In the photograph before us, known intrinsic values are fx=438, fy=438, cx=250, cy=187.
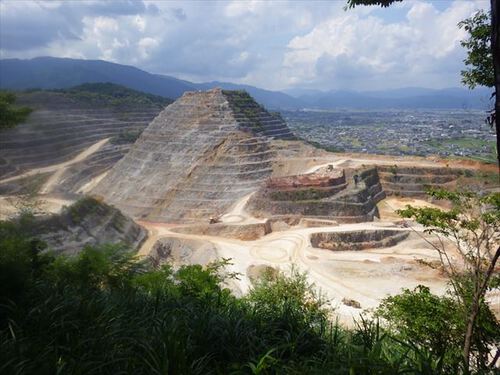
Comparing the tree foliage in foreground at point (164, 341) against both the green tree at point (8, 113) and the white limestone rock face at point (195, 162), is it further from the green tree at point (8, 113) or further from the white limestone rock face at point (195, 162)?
the white limestone rock face at point (195, 162)

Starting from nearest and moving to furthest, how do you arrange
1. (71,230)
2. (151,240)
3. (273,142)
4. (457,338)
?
(457,338), (71,230), (151,240), (273,142)

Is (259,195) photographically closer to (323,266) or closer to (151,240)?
(151,240)

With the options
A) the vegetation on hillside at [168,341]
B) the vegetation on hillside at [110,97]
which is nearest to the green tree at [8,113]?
the vegetation on hillside at [168,341]

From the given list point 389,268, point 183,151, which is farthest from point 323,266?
point 183,151

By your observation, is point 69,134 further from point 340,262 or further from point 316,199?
point 340,262

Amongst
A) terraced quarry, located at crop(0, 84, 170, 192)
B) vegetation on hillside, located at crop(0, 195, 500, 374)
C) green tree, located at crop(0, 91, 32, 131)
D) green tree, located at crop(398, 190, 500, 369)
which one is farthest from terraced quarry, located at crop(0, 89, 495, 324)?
vegetation on hillside, located at crop(0, 195, 500, 374)

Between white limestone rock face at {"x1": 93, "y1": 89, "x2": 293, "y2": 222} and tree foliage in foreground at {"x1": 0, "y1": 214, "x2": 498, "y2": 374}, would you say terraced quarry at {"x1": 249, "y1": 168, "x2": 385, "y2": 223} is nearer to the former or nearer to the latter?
white limestone rock face at {"x1": 93, "y1": 89, "x2": 293, "y2": 222}

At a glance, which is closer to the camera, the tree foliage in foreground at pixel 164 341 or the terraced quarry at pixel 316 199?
the tree foliage in foreground at pixel 164 341

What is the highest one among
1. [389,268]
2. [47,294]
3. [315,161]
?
[47,294]
